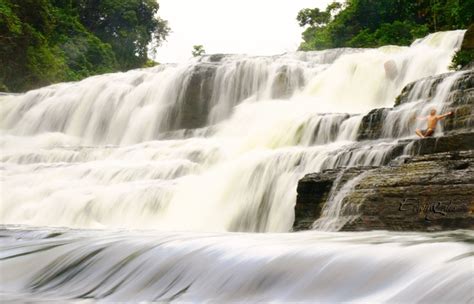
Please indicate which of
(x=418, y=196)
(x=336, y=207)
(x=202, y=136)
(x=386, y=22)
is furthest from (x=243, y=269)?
(x=386, y=22)

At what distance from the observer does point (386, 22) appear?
2908 cm

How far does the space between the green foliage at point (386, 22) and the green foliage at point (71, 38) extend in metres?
12.7

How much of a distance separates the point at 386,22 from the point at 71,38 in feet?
57.5

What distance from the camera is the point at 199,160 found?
1413cm

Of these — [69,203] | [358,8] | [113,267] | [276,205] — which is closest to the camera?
[113,267]

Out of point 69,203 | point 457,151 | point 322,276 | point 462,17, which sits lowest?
point 69,203

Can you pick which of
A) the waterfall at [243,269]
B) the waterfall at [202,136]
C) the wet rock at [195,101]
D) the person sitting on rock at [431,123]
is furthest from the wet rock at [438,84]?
the wet rock at [195,101]

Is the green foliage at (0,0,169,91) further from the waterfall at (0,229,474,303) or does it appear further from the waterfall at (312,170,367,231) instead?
the waterfall at (0,229,474,303)

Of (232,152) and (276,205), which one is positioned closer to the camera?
(276,205)

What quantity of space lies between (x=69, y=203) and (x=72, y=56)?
1001 inches

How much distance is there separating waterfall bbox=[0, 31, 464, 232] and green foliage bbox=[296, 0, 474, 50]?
4.89 m

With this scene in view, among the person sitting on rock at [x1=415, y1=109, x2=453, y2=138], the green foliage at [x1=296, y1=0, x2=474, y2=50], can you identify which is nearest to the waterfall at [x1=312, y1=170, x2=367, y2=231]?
the person sitting on rock at [x1=415, y1=109, x2=453, y2=138]

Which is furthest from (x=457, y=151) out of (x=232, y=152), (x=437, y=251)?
(x=232, y=152)

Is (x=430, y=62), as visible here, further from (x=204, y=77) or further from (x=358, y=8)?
(x=358, y=8)
